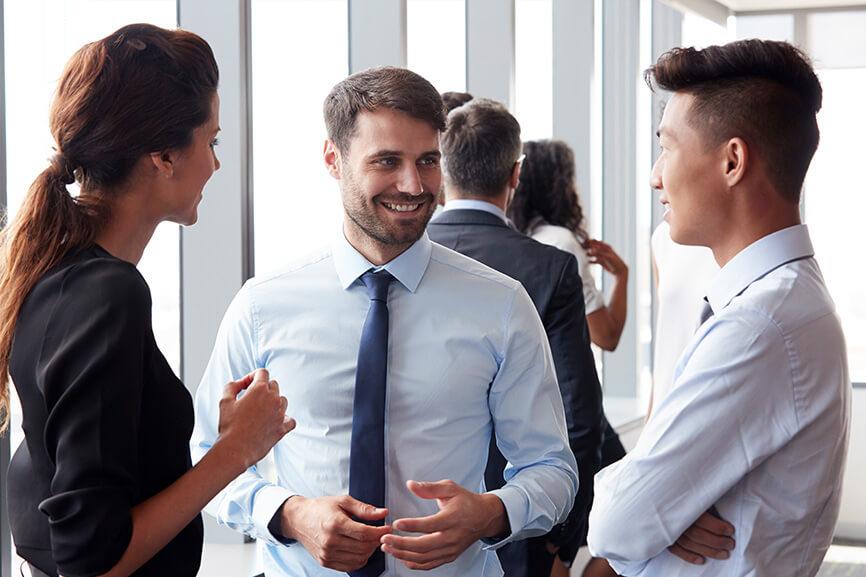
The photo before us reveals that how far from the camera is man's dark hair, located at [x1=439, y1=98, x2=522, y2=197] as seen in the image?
2.82m

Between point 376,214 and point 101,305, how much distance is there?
73 cm

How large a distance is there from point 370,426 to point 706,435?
1.97 feet

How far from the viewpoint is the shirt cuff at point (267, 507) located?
187 centimetres

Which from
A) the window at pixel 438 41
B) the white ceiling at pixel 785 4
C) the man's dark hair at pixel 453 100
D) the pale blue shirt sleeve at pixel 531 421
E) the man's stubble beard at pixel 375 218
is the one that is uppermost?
the white ceiling at pixel 785 4

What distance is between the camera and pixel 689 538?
5.27 ft

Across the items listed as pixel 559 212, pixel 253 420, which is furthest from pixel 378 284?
pixel 559 212

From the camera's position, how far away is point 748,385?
158 cm

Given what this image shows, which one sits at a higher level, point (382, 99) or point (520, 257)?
point (382, 99)

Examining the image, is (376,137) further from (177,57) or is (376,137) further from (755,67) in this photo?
(755,67)

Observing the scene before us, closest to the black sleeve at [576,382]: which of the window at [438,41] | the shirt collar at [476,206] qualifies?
the shirt collar at [476,206]

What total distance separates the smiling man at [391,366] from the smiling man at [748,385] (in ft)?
1.00

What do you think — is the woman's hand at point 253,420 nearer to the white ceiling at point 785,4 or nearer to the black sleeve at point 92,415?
the black sleeve at point 92,415

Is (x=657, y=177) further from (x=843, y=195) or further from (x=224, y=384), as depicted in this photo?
(x=843, y=195)

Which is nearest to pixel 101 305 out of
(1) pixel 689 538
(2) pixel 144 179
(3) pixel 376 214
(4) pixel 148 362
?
(4) pixel 148 362
